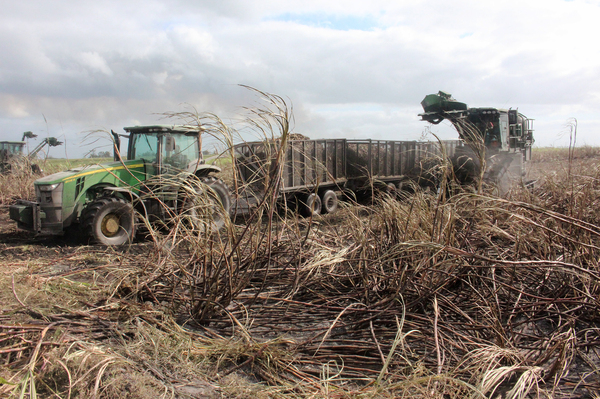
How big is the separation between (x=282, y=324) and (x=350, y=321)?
1.94 feet

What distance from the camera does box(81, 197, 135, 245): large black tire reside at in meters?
6.73

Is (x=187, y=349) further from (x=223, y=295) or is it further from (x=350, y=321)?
(x=350, y=321)

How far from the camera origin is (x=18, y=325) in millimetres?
2537

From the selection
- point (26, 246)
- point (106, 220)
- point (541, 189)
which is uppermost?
point (541, 189)

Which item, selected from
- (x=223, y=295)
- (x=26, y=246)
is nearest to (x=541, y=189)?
(x=223, y=295)

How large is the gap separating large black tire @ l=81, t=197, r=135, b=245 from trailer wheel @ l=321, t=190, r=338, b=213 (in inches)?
208

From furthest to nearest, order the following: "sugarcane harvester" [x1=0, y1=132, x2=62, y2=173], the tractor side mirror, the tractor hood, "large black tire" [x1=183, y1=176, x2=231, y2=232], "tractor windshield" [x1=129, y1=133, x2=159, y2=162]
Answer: "sugarcane harvester" [x1=0, y1=132, x2=62, y2=173], "tractor windshield" [x1=129, y1=133, x2=159, y2=162], the tractor side mirror, the tractor hood, "large black tire" [x1=183, y1=176, x2=231, y2=232]

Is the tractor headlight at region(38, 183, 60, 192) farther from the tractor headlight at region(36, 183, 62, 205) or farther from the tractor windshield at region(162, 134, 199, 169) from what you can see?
the tractor windshield at region(162, 134, 199, 169)

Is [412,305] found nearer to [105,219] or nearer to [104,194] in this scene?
[105,219]

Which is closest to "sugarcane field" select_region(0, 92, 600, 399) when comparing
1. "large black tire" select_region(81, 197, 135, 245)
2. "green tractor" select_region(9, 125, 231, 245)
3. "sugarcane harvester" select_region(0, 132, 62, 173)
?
"large black tire" select_region(81, 197, 135, 245)

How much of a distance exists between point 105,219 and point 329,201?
19.3 ft

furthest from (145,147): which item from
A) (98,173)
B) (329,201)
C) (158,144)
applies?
(329,201)

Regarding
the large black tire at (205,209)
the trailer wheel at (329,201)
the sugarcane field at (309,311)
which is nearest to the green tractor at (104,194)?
the sugarcane field at (309,311)

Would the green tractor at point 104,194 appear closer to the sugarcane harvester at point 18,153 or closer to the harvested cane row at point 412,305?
the harvested cane row at point 412,305
